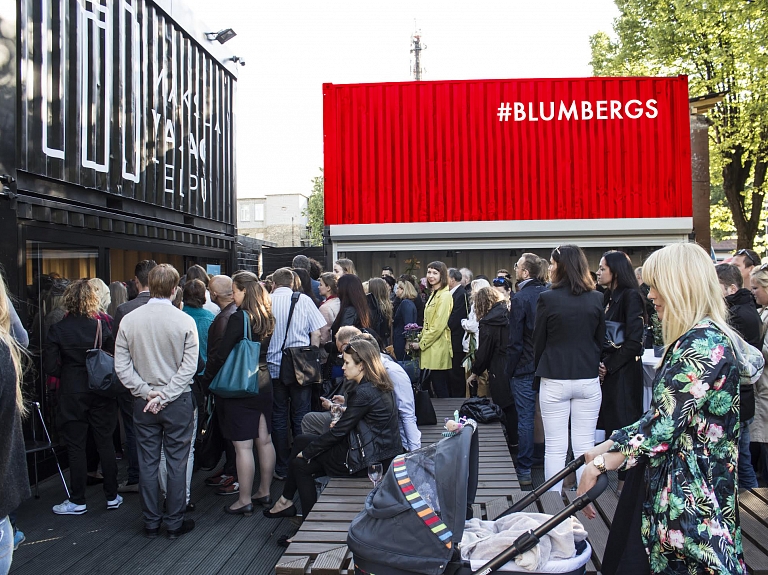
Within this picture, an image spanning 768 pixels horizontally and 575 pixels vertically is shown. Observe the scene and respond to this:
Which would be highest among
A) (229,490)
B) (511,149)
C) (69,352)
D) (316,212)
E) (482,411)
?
(316,212)

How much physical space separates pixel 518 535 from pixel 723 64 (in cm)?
2157

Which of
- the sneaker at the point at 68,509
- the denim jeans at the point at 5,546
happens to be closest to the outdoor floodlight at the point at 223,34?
Result: the sneaker at the point at 68,509

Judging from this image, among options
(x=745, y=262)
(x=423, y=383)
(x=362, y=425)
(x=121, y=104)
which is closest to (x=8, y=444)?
(x=362, y=425)

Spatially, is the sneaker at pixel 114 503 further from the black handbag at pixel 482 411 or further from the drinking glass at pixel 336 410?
the black handbag at pixel 482 411

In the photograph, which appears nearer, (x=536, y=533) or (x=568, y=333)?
(x=536, y=533)

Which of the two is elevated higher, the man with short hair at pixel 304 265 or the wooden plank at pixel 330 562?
the man with short hair at pixel 304 265

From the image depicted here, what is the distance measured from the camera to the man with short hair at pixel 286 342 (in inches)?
239

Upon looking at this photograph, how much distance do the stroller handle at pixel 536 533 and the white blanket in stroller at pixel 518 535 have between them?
0.08 m

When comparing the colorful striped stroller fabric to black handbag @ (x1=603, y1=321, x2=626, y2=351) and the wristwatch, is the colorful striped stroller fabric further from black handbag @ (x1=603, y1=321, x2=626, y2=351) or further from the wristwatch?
black handbag @ (x1=603, y1=321, x2=626, y2=351)

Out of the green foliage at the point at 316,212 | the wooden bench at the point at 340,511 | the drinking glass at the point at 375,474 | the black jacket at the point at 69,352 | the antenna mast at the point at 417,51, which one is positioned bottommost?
the wooden bench at the point at 340,511

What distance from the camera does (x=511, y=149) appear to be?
12.4 m

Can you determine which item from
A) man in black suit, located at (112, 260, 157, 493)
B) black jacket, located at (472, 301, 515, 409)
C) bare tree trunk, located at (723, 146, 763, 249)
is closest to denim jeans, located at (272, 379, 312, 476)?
man in black suit, located at (112, 260, 157, 493)

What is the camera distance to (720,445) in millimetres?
2588

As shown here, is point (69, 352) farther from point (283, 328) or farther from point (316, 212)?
point (316, 212)
